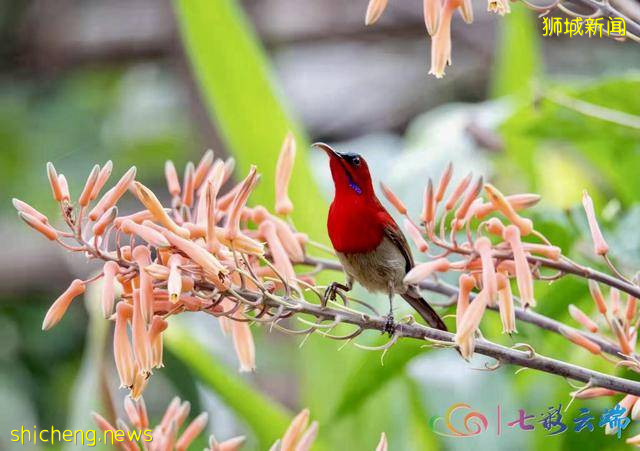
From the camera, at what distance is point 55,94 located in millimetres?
4293

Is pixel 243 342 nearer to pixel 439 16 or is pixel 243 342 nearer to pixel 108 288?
pixel 108 288

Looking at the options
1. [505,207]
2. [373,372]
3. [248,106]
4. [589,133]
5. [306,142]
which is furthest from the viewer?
[306,142]

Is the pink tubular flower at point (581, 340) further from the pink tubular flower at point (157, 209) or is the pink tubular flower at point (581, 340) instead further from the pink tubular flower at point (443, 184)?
the pink tubular flower at point (157, 209)

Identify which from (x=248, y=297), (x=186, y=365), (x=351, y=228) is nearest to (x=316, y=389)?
(x=186, y=365)

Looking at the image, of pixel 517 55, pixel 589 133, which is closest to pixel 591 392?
pixel 589 133

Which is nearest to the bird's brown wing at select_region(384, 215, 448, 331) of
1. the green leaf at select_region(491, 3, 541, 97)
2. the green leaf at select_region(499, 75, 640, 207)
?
the green leaf at select_region(499, 75, 640, 207)

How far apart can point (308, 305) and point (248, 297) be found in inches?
2.2

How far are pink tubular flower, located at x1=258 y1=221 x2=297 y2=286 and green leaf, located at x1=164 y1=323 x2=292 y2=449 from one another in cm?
63

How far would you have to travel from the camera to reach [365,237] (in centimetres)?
105

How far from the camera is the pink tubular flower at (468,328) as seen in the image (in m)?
0.74

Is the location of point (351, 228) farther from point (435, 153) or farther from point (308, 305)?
point (435, 153)

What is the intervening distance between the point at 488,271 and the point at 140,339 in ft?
1.01

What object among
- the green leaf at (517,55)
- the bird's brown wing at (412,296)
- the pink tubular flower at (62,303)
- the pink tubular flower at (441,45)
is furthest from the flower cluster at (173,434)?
the green leaf at (517,55)

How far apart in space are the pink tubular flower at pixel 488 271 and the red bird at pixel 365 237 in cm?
18
